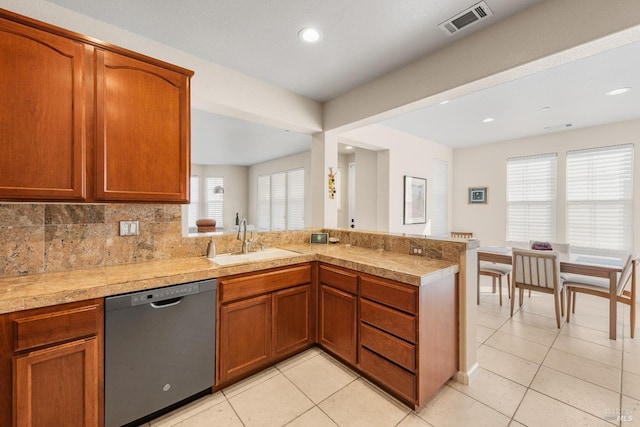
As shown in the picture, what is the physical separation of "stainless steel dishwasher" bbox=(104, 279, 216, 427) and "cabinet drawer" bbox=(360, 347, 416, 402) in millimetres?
1100

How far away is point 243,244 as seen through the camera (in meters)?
2.63

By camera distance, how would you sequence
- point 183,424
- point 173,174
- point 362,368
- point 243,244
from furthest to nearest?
point 243,244 < point 362,368 < point 173,174 < point 183,424

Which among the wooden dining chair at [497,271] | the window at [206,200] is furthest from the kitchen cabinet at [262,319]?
the window at [206,200]

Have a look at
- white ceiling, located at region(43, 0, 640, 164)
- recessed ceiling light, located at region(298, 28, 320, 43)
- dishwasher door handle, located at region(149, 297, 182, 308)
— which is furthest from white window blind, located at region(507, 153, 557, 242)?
dishwasher door handle, located at region(149, 297, 182, 308)

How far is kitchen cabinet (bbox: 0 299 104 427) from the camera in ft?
4.14

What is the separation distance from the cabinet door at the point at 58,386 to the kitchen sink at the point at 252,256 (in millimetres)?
887

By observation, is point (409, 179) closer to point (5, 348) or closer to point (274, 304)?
point (274, 304)

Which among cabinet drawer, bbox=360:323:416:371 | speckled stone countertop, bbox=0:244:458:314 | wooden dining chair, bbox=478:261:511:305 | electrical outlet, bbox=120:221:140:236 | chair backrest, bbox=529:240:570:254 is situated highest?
electrical outlet, bbox=120:221:140:236

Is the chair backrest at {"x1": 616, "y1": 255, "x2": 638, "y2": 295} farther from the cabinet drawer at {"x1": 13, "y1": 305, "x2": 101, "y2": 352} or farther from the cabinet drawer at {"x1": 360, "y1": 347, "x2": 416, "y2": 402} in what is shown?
the cabinet drawer at {"x1": 13, "y1": 305, "x2": 101, "y2": 352}

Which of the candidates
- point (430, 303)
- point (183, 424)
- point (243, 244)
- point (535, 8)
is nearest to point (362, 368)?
point (430, 303)

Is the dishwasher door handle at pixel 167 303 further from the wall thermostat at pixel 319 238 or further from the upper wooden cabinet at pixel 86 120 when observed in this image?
the wall thermostat at pixel 319 238

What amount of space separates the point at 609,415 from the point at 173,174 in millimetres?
3272

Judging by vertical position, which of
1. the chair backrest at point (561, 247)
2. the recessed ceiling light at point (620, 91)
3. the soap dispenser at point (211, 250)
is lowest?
the chair backrest at point (561, 247)

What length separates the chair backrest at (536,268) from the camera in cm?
304
